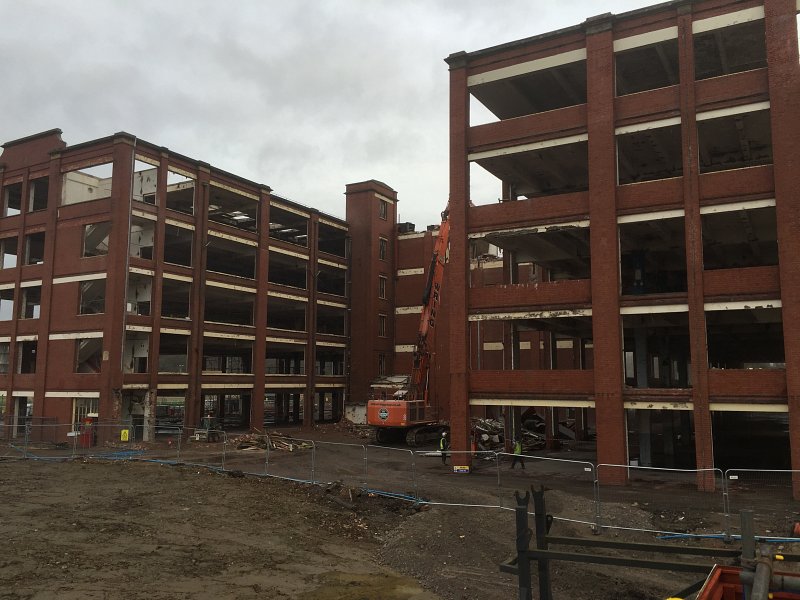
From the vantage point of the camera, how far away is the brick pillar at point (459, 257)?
26.5 metres

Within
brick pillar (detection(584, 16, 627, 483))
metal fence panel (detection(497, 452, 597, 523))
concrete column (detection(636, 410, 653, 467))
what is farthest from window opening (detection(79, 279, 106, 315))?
concrete column (detection(636, 410, 653, 467))

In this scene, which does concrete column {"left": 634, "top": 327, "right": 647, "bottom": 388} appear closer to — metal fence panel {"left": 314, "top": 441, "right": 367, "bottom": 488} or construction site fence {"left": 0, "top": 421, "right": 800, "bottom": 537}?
construction site fence {"left": 0, "top": 421, "right": 800, "bottom": 537}

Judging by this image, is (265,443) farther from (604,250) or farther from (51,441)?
(604,250)

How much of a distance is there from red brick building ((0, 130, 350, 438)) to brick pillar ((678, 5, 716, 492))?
83.0ft

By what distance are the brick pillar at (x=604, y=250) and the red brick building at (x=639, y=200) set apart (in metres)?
0.05

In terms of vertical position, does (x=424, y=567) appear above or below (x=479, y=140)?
below

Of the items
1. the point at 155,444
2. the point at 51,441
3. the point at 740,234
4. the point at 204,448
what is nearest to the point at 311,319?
the point at 155,444

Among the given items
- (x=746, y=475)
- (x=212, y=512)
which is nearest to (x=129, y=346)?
(x=212, y=512)

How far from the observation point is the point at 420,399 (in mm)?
35031

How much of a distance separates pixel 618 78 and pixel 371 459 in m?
20.7

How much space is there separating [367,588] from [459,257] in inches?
691

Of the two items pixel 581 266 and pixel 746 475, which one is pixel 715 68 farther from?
pixel 746 475

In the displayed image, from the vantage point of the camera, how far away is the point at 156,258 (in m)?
36.7

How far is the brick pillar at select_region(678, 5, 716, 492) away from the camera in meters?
21.7
